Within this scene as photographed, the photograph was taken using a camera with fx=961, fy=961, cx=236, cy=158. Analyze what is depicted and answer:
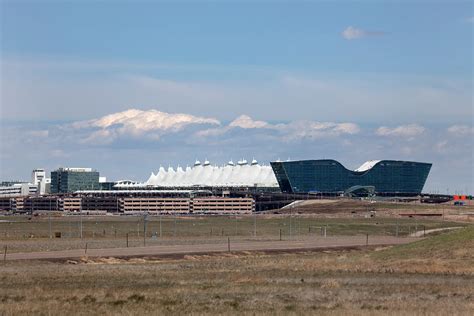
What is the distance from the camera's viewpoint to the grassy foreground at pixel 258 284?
37.1 meters

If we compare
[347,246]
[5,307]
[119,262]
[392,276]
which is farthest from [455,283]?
[347,246]

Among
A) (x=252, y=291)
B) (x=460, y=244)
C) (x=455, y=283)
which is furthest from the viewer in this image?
(x=460, y=244)

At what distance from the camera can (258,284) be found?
1855 inches

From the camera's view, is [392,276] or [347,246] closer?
[392,276]

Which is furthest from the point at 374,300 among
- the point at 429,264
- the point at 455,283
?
the point at 429,264

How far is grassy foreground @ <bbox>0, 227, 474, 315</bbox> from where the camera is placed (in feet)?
122

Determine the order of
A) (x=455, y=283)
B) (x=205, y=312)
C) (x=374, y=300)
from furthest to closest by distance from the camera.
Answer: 1. (x=455, y=283)
2. (x=374, y=300)
3. (x=205, y=312)

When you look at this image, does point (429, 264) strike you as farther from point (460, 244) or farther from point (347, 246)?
point (347, 246)

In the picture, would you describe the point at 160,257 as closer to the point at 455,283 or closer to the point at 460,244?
the point at 460,244

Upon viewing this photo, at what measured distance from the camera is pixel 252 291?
4366 cm

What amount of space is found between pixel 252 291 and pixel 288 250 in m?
40.6

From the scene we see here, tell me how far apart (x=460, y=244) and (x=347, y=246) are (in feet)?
94.3

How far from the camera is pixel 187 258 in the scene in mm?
73812

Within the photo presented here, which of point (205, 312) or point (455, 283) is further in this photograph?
point (455, 283)
